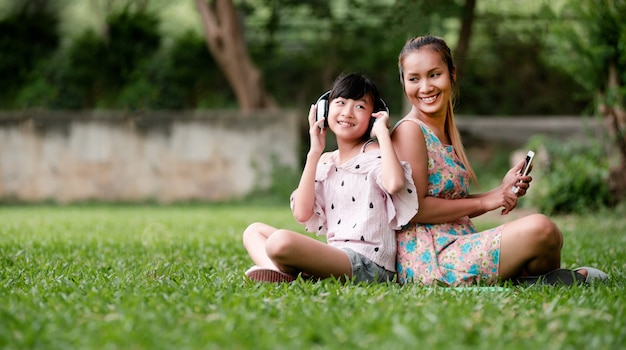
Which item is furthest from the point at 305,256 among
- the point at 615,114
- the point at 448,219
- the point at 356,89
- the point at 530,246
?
the point at 615,114

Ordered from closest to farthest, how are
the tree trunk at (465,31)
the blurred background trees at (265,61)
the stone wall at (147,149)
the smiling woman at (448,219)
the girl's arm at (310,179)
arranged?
1. the smiling woman at (448,219)
2. the girl's arm at (310,179)
3. the tree trunk at (465,31)
4. the stone wall at (147,149)
5. the blurred background trees at (265,61)

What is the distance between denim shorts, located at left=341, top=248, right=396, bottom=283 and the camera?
4051 millimetres

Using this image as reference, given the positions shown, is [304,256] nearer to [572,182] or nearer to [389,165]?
[389,165]

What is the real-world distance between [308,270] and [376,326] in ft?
3.78

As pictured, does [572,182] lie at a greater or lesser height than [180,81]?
lesser

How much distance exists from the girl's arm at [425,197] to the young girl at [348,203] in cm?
8

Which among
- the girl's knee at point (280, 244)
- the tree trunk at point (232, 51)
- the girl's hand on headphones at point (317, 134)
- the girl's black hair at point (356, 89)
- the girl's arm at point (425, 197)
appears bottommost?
the girl's knee at point (280, 244)

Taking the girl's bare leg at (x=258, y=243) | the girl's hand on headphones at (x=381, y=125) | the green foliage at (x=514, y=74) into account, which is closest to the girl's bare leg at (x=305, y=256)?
the girl's bare leg at (x=258, y=243)

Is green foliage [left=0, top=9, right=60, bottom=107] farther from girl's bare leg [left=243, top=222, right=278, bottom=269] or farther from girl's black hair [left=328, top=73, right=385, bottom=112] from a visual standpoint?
girl's black hair [left=328, top=73, right=385, bottom=112]

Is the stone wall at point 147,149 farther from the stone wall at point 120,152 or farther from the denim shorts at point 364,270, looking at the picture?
the denim shorts at point 364,270

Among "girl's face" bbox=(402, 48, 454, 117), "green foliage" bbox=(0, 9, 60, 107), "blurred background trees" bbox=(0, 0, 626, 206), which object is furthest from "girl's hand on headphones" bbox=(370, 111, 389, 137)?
"green foliage" bbox=(0, 9, 60, 107)

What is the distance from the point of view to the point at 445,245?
4.14 metres

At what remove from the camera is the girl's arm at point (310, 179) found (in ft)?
13.6

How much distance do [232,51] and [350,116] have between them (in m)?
11.0
